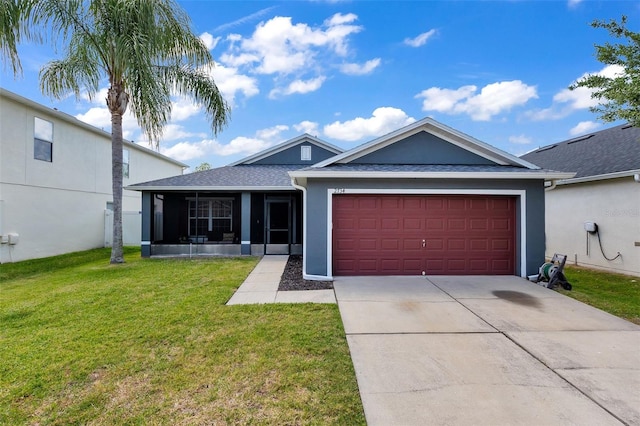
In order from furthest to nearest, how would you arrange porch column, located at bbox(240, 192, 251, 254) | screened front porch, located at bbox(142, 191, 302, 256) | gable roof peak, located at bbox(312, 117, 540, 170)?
1. screened front porch, located at bbox(142, 191, 302, 256)
2. porch column, located at bbox(240, 192, 251, 254)
3. gable roof peak, located at bbox(312, 117, 540, 170)

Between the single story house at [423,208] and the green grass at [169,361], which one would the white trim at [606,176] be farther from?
the green grass at [169,361]

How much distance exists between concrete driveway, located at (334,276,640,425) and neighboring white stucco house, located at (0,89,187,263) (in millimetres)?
12288

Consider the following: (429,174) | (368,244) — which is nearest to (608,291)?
(429,174)

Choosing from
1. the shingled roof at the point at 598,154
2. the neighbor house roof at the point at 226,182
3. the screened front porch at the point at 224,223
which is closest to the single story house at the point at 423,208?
the shingled roof at the point at 598,154

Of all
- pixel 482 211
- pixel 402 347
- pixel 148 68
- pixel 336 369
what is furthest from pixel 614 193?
pixel 148 68

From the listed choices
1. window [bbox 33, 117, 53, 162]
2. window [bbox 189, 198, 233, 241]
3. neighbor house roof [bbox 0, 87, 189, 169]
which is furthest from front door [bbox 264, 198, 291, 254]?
neighbor house roof [bbox 0, 87, 189, 169]

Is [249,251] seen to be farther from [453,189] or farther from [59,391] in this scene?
[59,391]

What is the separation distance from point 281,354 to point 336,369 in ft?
2.47

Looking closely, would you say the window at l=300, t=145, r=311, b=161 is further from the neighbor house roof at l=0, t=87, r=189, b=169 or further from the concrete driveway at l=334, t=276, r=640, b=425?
the concrete driveway at l=334, t=276, r=640, b=425

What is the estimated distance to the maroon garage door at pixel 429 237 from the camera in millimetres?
8445

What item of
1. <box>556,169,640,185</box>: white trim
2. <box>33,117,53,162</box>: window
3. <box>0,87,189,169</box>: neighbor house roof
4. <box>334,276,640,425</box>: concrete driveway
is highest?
<box>0,87,189,169</box>: neighbor house roof

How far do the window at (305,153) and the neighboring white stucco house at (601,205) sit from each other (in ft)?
32.7

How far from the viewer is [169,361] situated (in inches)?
149

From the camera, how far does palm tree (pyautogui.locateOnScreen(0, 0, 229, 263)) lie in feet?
29.0
